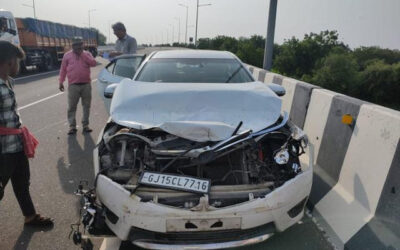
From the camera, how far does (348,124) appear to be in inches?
137

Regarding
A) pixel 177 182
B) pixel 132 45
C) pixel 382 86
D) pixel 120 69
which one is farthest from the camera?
pixel 382 86

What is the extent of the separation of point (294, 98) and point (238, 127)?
2.66m

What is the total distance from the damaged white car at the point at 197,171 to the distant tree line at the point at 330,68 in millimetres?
37491

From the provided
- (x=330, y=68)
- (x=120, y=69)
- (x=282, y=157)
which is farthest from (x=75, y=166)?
(x=330, y=68)

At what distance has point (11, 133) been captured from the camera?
2.94 m

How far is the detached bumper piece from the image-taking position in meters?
2.53

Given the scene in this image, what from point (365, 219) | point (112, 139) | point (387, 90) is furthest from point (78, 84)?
point (387, 90)

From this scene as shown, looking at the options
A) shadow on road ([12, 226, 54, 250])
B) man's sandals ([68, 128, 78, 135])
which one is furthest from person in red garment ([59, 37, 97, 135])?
shadow on road ([12, 226, 54, 250])

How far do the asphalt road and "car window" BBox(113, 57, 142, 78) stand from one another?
127cm

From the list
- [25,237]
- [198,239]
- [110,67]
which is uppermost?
[110,67]

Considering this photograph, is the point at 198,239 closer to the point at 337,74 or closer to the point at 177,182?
the point at 177,182

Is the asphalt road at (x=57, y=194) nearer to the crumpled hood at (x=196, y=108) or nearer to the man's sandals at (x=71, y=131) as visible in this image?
the man's sandals at (x=71, y=131)

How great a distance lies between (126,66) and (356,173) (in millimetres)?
4935

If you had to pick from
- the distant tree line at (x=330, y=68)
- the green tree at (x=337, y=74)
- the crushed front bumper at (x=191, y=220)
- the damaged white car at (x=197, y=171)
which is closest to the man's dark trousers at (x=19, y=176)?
the damaged white car at (x=197, y=171)
